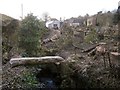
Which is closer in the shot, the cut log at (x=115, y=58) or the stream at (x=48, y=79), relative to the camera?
the cut log at (x=115, y=58)

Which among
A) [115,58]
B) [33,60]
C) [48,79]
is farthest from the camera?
[48,79]

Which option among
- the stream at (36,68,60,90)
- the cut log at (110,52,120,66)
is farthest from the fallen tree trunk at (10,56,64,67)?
the cut log at (110,52,120,66)

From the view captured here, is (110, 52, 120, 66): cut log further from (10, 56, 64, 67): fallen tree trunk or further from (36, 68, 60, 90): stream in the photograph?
(36, 68, 60, 90): stream

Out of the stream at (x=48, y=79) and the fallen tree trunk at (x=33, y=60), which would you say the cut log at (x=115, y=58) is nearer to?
A: the fallen tree trunk at (x=33, y=60)

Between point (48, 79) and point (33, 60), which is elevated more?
point (33, 60)

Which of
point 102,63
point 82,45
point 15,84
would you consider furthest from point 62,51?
point 15,84

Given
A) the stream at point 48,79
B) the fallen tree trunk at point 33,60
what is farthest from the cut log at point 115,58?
the stream at point 48,79

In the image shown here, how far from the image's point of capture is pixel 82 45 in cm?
1317

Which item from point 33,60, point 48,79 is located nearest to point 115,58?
point 48,79

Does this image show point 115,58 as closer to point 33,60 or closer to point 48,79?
point 48,79

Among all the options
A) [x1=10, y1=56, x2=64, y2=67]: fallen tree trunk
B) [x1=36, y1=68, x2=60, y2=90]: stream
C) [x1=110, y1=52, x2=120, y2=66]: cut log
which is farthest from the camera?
[x1=10, y1=56, x2=64, y2=67]: fallen tree trunk

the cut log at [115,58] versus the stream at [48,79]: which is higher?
the cut log at [115,58]

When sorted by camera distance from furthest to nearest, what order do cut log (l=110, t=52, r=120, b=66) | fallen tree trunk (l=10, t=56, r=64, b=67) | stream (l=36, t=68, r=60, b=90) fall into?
1. fallen tree trunk (l=10, t=56, r=64, b=67)
2. stream (l=36, t=68, r=60, b=90)
3. cut log (l=110, t=52, r=120, b=66)

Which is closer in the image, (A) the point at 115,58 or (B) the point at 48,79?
(A) the point at 115,58
